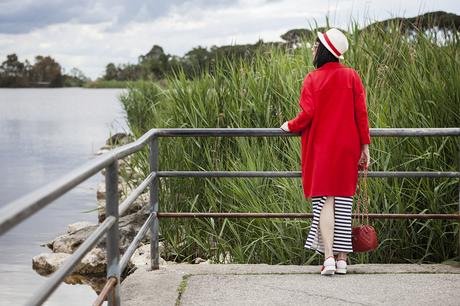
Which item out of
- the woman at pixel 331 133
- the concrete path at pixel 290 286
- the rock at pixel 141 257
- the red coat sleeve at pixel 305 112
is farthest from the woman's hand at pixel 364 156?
the rock at pixel 141 257

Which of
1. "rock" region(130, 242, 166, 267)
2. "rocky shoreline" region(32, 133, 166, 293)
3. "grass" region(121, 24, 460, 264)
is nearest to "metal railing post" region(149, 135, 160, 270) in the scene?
"grass" region(121, 24, 460, 264)

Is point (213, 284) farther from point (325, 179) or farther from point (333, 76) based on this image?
point (333, 76)

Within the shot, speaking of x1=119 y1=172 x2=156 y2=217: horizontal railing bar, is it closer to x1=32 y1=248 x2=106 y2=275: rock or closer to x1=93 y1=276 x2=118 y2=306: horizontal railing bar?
x1=93 y1=276 x2=118 y2=306: horizontal railing bar

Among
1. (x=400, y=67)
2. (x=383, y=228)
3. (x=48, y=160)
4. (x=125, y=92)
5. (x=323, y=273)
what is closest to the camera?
(x=323, y=273)

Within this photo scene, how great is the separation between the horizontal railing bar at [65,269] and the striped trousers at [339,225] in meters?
1.91

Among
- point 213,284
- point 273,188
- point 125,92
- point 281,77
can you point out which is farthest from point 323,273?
point 125,92

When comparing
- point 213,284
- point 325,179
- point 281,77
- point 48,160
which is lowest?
point 48,160

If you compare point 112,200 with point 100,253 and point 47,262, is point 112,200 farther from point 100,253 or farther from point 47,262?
point 47,262

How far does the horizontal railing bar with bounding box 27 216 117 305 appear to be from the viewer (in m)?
2.33

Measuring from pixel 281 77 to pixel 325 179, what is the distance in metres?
3.14

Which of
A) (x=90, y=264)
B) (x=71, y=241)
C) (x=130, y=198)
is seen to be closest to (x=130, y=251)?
(x=130, y=198)

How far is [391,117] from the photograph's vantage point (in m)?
6.46

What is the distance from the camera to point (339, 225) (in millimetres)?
4902

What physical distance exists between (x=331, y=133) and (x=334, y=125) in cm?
6
